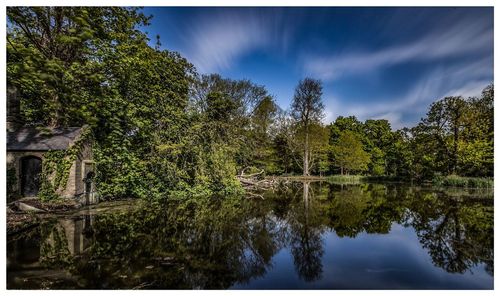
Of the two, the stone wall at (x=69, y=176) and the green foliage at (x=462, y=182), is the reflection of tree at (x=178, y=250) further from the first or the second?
the green foliage at (x=462, y=182)

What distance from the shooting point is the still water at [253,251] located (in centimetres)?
335

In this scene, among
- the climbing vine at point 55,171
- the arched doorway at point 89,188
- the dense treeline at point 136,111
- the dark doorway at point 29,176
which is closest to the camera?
the dense treeline at point 136,111

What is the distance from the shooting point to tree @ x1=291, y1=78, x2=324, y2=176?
28.5 metres

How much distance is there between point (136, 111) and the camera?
10.8 meters

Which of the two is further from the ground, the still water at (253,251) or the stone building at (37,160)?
the stone building at (37,160)

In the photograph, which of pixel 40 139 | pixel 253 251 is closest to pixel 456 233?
pixel 253 251

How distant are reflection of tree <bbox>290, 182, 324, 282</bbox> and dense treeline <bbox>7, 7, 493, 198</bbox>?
15.8 feet

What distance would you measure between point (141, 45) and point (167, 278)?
10.8 meters

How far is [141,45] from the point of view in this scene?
1128cm

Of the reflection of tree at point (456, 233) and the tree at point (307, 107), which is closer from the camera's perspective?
the reflection of tree at point (456, 233)

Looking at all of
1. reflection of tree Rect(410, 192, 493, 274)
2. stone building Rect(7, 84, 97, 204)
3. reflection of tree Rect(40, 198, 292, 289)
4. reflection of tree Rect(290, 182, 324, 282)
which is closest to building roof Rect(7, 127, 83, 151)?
stone building Rect(7, 84, 97, 204)

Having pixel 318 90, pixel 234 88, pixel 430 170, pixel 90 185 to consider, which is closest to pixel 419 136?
pixel 430 170

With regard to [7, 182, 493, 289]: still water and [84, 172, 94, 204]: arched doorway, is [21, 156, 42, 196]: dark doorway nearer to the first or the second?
[84, 172, 94, 204]: arched doorway

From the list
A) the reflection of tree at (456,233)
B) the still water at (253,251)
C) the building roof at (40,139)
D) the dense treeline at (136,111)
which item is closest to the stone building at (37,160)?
the building roof at (40,139)
